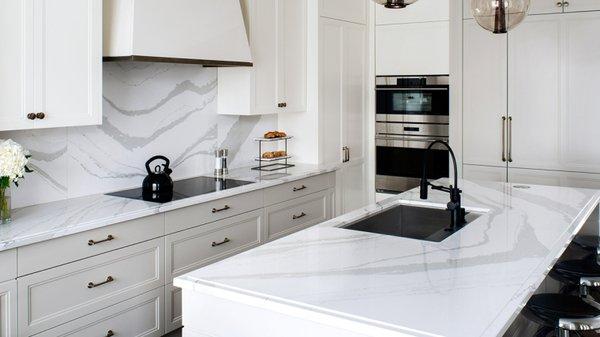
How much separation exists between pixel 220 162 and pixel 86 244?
1.58 metres

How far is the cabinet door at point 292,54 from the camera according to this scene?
4.70 metres

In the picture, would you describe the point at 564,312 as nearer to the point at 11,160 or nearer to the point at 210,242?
the point at 210,242

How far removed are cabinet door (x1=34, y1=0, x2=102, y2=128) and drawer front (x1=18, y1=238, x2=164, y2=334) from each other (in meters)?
0.70

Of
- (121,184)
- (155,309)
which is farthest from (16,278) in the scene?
(121,184)

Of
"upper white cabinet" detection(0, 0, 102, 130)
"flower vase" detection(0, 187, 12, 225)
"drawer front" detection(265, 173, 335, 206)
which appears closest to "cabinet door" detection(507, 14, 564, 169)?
"drawer front" detection(265, 173, 335, 206)

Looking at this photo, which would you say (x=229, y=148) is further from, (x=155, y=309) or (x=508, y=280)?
(x=508, y=280)

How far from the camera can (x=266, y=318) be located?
71.4 inches

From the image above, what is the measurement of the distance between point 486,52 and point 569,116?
2.74ft

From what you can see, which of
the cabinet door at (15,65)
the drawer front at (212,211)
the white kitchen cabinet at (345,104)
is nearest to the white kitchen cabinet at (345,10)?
the white kitchen cabinet at (345,104)

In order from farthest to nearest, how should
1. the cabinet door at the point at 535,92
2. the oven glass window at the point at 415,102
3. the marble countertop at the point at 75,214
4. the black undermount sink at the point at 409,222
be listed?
1. the oven glass window at the point at 415,102
2. the cabinet door at the point at 535,92
3. the black undermount sink at the point at 409,222
4. the marble countertop at the point at 75,214

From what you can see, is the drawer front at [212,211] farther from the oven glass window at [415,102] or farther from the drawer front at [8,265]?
the oven glass window at [415,102]

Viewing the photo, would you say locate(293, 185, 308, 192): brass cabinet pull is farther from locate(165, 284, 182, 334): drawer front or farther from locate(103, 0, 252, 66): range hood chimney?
locate(165, 284, 182, 334): drawer front

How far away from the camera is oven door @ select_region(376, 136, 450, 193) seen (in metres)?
5.34

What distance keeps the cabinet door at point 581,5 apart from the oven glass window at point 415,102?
1.25 m
